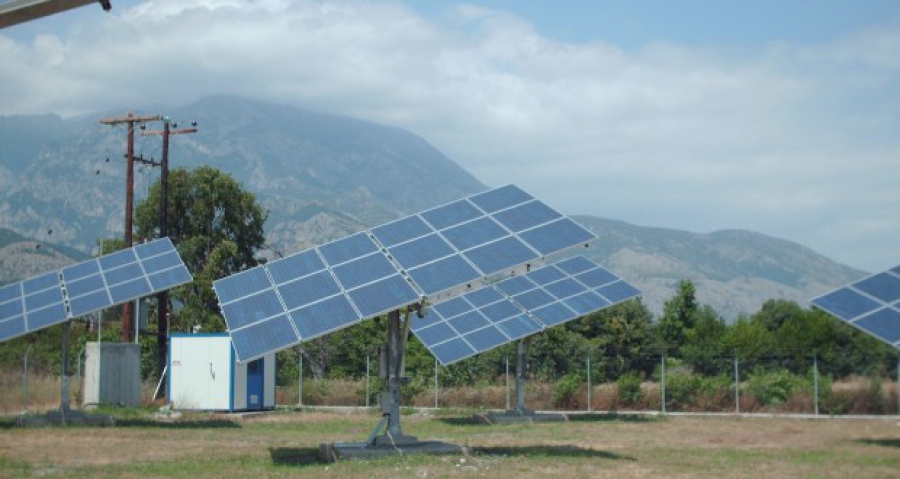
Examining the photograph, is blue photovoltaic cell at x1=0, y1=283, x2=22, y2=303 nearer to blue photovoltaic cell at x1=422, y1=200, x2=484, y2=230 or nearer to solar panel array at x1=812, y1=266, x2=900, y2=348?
blue photovoltaic cell at x1=422, y1=200, x2=484, y2=230

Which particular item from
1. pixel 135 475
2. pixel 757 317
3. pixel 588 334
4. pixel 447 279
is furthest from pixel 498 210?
pixel 757 317

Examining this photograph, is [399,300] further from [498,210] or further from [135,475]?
[135,475]

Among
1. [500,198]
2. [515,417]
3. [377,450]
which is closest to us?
[377,450]

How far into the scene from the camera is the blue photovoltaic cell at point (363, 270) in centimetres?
1878

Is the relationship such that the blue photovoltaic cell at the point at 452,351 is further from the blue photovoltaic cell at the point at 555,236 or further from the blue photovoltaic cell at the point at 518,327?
the blue photovoltaic cell at the point at 555,236

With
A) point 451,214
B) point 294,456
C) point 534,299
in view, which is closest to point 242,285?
point 294,456

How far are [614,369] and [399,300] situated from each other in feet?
68.6

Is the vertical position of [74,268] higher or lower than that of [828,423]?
higher

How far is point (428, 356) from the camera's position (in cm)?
4288

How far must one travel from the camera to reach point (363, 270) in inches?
755

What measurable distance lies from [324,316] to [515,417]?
36.5 feet

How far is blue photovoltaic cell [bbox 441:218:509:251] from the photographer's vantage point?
19.4 m

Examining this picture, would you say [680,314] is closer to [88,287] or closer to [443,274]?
[88,287]

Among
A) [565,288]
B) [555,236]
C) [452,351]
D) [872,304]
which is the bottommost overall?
[452,351]
